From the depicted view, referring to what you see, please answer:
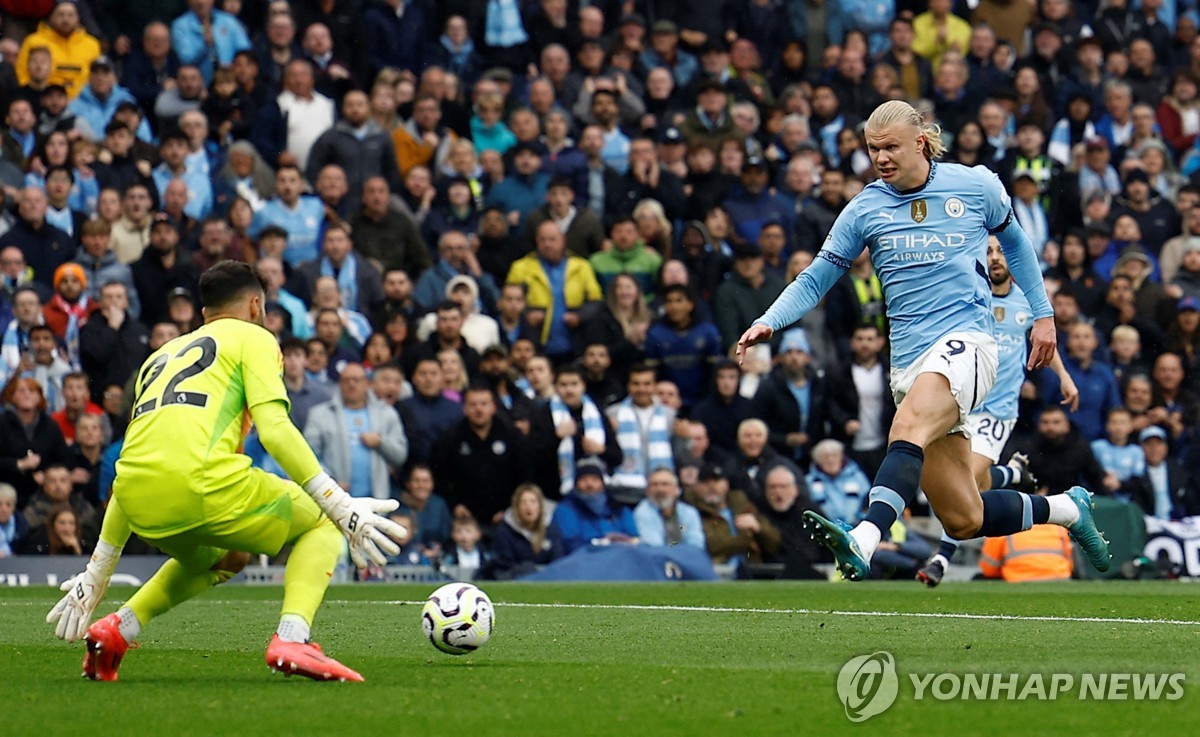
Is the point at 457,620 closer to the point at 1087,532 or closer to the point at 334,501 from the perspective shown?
the point at 334,501

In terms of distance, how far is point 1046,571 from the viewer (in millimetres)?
16422

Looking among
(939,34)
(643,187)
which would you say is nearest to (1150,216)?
(939,34)

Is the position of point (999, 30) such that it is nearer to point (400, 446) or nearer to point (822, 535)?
point (400, 446)

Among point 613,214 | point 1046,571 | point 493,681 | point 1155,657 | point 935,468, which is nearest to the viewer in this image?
point 493,681

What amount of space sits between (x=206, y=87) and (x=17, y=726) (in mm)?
14276

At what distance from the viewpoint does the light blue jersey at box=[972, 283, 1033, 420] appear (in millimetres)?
13297

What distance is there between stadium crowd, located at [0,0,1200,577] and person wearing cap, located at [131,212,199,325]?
2 centimetres

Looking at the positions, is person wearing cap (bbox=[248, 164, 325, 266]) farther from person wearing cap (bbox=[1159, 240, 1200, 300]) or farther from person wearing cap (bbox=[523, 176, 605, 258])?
person wearing cap (bbox=[1159, 240, 1200, 300])

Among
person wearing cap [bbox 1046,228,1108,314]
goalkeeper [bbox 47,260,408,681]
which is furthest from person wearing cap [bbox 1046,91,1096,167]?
goalkeeper [bbox 47,260,408,681]

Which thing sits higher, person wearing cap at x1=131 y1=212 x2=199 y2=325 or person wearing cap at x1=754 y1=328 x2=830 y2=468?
person wearing cap at x1=131 y1=212 x2=199 y2=325

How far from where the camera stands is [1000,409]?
13242 mm

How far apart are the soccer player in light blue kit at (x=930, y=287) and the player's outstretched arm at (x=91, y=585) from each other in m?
2.92

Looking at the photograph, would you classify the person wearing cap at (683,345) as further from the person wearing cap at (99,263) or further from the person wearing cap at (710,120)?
the person wearing cap at (99,263)

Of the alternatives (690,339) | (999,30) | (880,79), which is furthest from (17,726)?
(999,30)
